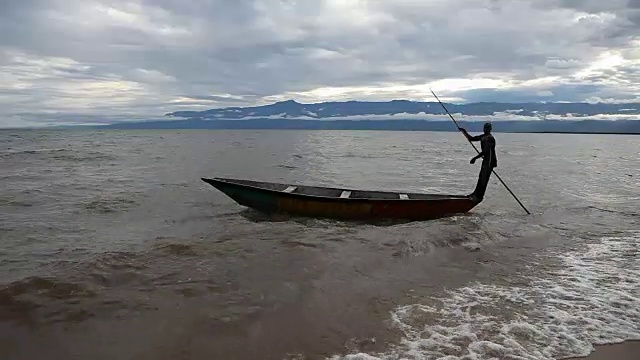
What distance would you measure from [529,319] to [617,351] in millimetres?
1117

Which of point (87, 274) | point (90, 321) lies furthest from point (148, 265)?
point (90, 321)

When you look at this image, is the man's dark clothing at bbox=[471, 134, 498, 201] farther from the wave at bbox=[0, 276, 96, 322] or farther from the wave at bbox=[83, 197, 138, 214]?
the wave at bbox=[83, 197, 138, 214]

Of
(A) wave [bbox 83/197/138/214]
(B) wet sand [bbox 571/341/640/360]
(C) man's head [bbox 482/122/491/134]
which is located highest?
(C) man's head [bbox 482/122/491/134]

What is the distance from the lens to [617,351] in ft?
18.8

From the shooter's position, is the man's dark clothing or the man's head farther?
the man's dark clothing

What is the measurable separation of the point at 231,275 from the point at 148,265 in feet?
6.02

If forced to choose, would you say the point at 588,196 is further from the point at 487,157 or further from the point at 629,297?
the point at 629,297

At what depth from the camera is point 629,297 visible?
754 cm

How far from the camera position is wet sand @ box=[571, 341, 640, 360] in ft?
18.3

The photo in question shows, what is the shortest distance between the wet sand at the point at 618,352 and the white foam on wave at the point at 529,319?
0.35ft

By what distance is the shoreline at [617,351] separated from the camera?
18.3 feet

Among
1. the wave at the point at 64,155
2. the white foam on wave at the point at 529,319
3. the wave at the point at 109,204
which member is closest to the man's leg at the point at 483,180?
the white foam on wave at the point at 529,319

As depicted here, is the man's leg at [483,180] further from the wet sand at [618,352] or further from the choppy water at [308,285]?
the wet sand at [618,352]

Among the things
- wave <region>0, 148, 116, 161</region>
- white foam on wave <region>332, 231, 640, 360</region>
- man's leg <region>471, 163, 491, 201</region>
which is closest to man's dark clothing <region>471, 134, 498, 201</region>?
man's leg <region>471, 163, 491, 201</region>
